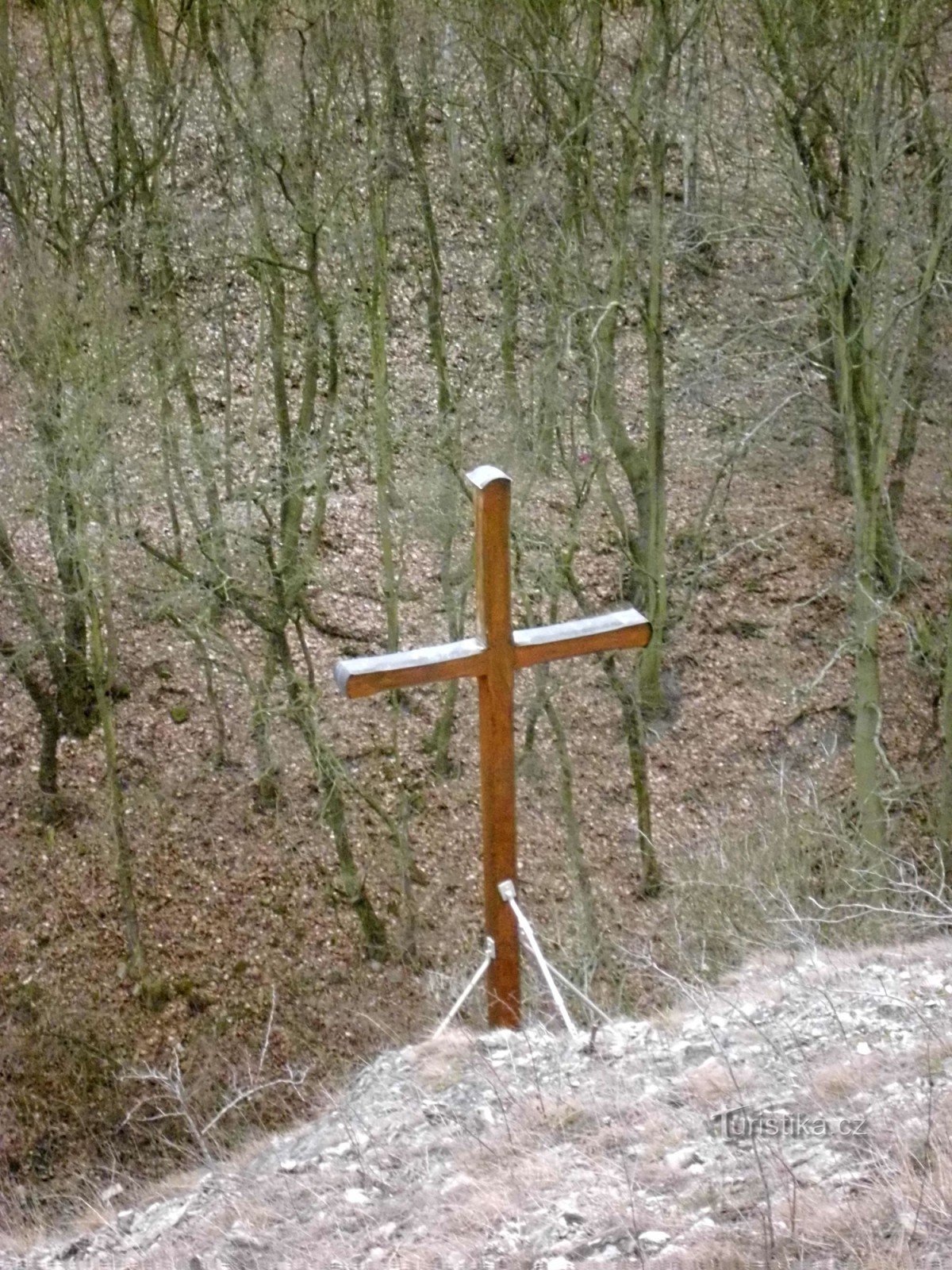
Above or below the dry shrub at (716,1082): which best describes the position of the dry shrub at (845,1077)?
above

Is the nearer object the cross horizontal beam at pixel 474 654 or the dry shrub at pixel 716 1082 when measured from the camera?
the dry shrub at pixel 716 1082

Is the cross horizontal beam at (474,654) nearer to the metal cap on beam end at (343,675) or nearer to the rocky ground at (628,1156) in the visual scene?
the metal cap on beam end at (343,675)

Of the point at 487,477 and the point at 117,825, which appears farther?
the point at 117,825

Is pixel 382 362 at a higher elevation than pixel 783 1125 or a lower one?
higher

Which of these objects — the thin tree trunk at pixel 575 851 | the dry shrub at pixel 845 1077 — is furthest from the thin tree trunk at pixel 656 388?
the dry shrub at pixel 845 1077

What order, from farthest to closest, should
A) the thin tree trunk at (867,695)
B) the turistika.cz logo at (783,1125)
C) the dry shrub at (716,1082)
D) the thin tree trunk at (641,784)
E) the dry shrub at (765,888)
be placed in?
the thin tree trunk at (641,784) < the thin tree trunk at (867,695) < the dry shrub at (765,888) < the dry shrub at (716,1082) < the turistika.cz logo at (783,1125)

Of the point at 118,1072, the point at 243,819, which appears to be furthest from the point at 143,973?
the point at 243,819

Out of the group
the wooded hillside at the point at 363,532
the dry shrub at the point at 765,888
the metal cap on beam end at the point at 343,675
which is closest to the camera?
the metal cap on beam end at the point at 343,675

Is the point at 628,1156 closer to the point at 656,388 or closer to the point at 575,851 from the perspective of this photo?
the point at 575,851

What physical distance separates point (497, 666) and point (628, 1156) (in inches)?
83.1

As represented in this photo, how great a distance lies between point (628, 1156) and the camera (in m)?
3.90

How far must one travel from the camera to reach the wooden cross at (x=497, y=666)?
522 centimetres

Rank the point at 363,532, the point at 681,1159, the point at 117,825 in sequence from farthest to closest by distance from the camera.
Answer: the point at 363,532 → the point at 117,825 → the point at 681,1159

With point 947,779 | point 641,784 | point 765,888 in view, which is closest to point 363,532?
point 641,784
